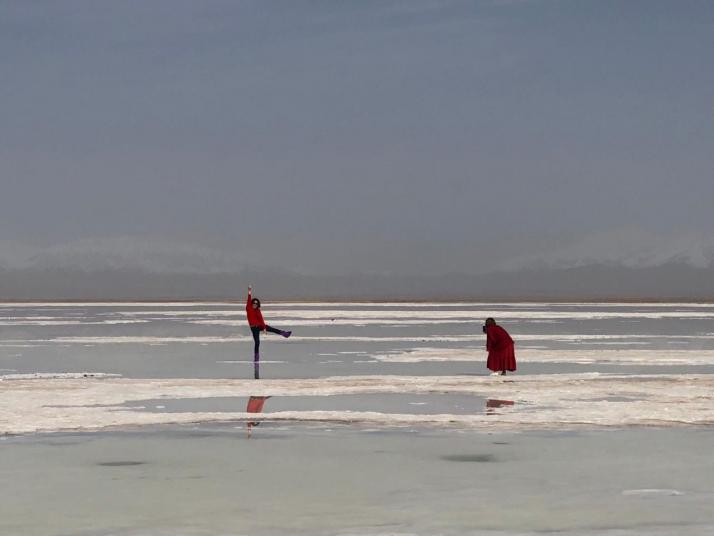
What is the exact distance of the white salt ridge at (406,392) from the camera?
1845cm

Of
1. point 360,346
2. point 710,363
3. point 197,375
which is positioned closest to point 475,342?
point 360,346

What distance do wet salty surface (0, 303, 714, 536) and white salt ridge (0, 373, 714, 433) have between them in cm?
5

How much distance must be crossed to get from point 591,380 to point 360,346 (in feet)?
53.4

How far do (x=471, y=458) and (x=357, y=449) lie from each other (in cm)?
146

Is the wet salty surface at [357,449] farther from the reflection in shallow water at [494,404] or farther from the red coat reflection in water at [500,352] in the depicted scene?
the red coat reflection in water at [500,352]

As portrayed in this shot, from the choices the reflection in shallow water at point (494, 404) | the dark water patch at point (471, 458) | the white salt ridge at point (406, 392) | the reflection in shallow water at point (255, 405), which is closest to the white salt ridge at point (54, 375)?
the white salt ridge at point (406, 392)

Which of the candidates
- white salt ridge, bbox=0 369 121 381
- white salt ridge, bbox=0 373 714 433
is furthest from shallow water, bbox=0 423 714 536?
white salt ridge, bbox=0 369 121 381

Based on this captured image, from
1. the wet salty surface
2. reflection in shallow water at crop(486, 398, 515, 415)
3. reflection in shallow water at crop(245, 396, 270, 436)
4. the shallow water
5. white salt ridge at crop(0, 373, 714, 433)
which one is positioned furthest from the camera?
reflection in shallow water at crop(486, 398, 515, 415)

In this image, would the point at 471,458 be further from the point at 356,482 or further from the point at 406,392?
the point at 406,392

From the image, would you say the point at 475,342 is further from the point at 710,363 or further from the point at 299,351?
the point at 710,363

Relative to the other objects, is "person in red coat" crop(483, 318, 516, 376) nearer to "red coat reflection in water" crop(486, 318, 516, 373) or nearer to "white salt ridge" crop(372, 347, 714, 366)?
"red coat reflection in water" crop(486, 318, 516, 373)

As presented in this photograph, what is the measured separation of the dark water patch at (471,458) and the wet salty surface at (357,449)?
0.09m

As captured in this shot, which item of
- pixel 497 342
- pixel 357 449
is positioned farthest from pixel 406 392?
pixel 357 449

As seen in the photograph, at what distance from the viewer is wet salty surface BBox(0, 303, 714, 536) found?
35.5 ft
